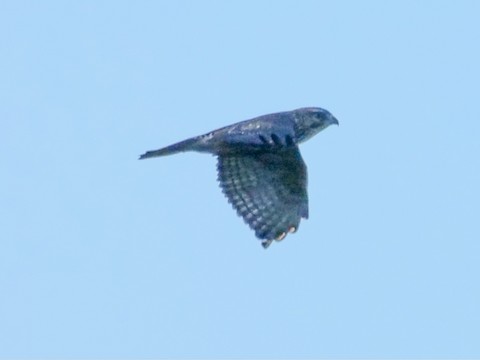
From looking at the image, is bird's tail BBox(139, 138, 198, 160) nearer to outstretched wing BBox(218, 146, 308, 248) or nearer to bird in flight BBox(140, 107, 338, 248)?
bird in flight BBox(140, 107, 338, 248)

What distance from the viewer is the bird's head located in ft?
90.9

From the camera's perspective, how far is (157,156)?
86.5 feet

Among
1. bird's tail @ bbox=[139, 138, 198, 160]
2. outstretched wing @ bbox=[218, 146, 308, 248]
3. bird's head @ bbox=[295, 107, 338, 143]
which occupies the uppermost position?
bird's head @ bbox=[295, 107, 338, 143]

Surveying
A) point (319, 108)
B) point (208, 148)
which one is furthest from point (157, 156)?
point (319, 108)

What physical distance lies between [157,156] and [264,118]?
1402 millimetres

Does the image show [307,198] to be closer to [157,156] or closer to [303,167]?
[303,167]

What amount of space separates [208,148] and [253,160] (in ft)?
3.36

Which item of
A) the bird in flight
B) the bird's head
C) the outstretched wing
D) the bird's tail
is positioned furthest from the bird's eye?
the bird's tail

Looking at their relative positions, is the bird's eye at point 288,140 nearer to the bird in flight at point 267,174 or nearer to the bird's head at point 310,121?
the bird in flight at point 267,174

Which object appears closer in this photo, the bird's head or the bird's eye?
the bird's eye

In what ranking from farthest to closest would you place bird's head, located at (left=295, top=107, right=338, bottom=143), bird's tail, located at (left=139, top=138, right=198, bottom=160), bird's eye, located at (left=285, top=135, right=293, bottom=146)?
bird's head, located at (left=295, top=107, right=338, bottom=143)
bird's eye, located at (left=285, top=135, right=293, bottom=146)
bird's tail, located at (left=139, top=138, right=198, bottom=160)

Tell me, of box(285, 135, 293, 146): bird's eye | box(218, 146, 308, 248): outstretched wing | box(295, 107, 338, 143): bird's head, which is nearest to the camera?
box(285, 135, 293, 146): bird's eye

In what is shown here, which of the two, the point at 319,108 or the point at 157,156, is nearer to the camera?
the point at 157,156

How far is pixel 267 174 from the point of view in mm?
27547
